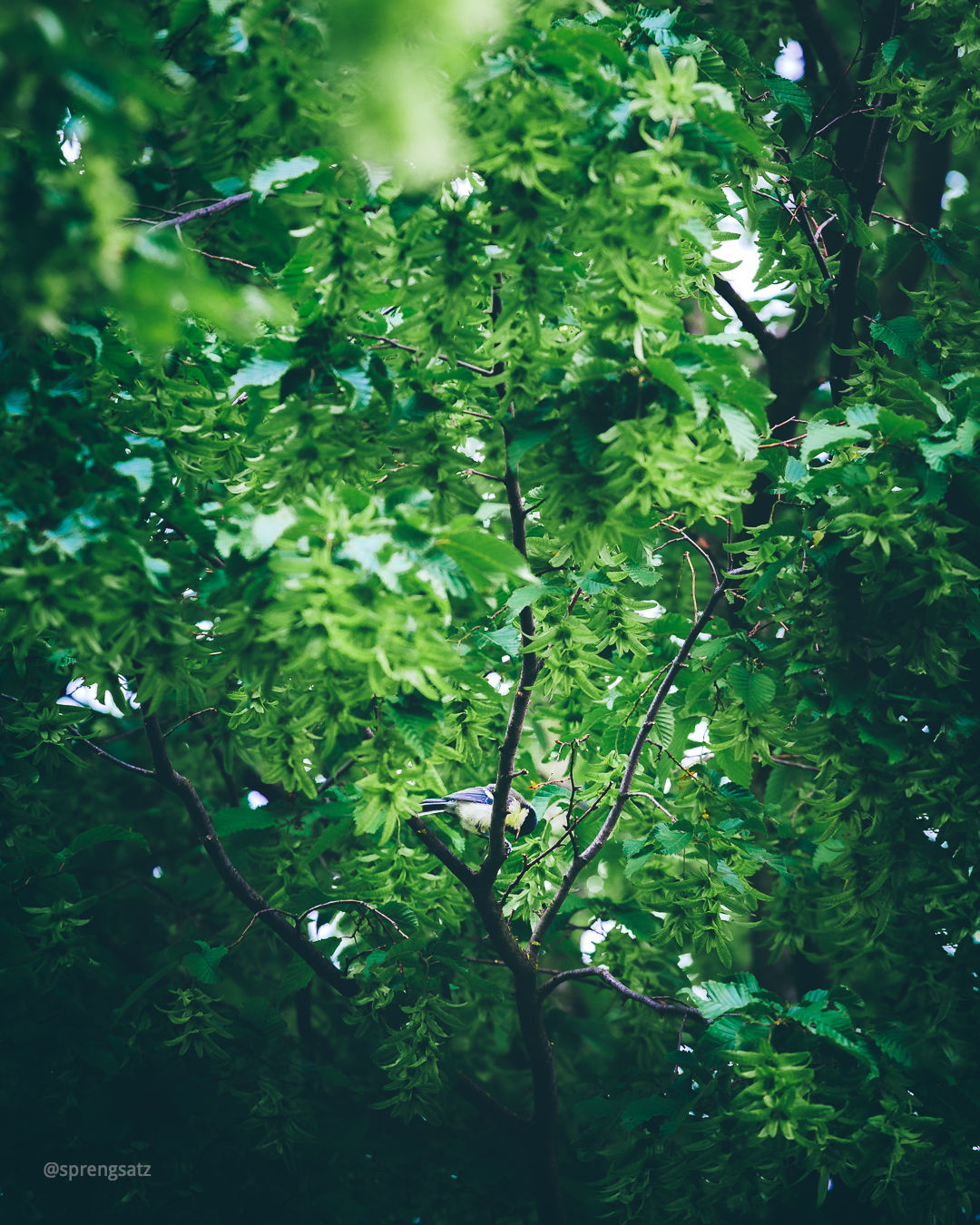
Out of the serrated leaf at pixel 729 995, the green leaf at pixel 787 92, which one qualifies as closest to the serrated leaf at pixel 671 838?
the serrated leaf at pixel 729 995

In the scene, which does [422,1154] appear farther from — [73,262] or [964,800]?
[73,262]

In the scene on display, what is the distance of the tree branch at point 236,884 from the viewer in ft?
11.5

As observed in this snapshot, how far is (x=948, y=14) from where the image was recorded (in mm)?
3740

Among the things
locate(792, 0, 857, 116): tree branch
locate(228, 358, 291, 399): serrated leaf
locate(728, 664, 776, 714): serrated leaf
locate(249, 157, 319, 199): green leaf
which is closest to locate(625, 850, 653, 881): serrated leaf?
locate(728, 664, 776, 714): serrated leaf

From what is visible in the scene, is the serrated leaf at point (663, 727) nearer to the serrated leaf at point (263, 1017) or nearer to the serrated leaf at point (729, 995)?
the serrated leaf at point (729, 995)

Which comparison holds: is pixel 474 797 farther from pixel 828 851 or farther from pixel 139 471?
pixel 139 471

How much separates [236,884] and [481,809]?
43.0 inches

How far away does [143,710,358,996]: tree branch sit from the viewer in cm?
349

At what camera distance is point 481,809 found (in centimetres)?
354

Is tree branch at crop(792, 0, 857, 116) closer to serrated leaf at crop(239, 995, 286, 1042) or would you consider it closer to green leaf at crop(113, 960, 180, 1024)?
serrated leaf at crop(239, 995, 286, 1042)

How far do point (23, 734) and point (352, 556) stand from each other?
2.35 metres

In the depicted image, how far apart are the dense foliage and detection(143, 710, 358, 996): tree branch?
18mm

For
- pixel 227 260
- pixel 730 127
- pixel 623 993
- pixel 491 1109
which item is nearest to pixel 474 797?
pixel 623 993

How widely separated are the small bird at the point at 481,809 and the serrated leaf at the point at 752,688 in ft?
3.38
